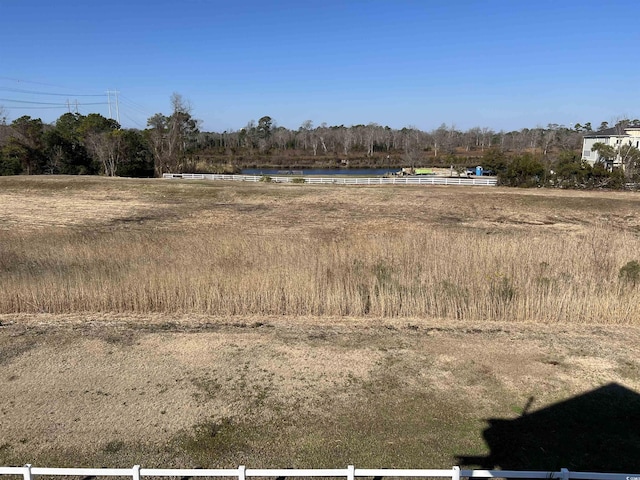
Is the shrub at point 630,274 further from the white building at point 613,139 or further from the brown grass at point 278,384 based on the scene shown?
the white building at point 613,139

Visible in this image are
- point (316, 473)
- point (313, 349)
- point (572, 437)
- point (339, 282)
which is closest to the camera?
point (316, 473)

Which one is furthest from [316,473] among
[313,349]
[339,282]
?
[339,282]

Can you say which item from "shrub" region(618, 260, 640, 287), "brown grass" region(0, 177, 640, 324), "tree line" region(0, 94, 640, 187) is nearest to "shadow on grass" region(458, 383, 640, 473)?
"brown grass" region(0, 177, 640, 324)

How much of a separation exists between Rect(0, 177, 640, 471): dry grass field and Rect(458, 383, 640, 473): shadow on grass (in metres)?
0.02

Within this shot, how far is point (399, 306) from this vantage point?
27.4 feet

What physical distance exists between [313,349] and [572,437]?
3.26 metres

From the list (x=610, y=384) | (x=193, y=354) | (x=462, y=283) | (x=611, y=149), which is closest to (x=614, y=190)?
(x=611, y=149)

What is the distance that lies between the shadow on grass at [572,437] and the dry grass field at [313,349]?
0.02 m

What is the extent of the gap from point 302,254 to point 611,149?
150 ft

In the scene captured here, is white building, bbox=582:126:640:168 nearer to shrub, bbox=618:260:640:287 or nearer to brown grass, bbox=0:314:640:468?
shrub, bbox=618:260:640:287

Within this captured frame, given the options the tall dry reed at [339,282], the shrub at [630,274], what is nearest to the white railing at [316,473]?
the tall dry reed at [339,282]

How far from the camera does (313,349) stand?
6.74m

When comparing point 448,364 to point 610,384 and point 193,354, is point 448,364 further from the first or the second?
point 193,354

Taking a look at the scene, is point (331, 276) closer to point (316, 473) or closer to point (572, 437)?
point (572, 437)
